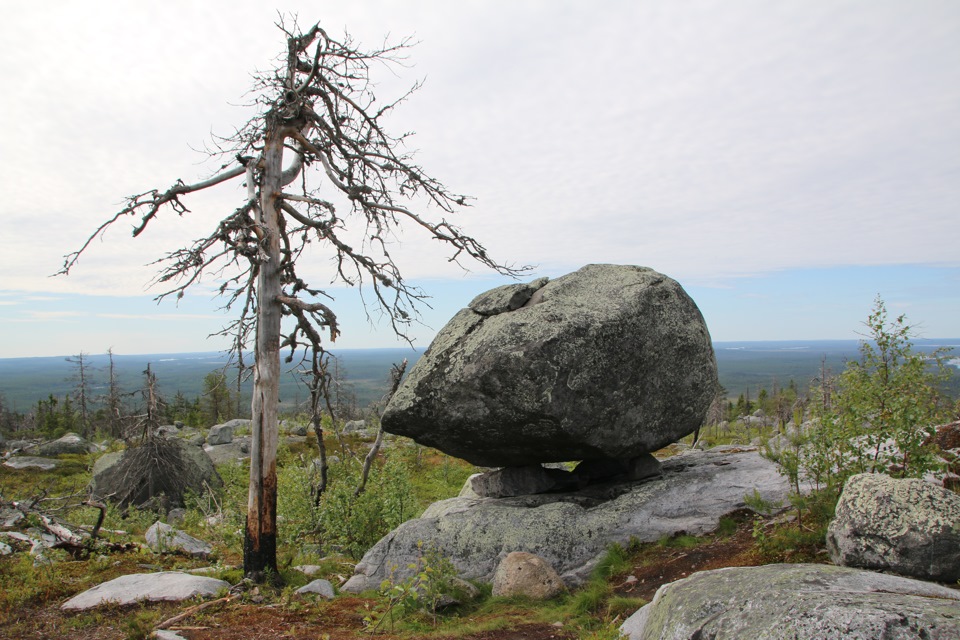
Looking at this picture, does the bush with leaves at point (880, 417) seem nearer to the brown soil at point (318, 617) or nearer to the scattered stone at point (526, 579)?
the brown soil at point (318, 617)

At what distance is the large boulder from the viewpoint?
26719mm

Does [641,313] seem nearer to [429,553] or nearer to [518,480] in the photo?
[518,480]

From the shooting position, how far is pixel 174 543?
1545cm

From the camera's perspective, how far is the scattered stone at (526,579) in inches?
421

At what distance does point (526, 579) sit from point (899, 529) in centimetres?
601

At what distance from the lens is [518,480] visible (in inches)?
580

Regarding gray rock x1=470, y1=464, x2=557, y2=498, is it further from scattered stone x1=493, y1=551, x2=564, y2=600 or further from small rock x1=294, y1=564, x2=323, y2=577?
small rock x1=294, y1=564, x2=323, y2=577

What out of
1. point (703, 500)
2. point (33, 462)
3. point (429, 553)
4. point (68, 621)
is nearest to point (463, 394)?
point (429, 553)

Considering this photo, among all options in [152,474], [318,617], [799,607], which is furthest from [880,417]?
[152,474]

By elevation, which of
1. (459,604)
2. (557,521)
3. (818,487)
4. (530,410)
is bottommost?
(459,604)

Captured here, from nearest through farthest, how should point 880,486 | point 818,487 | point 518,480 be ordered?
point 880,486, point 818,487, point 518,480

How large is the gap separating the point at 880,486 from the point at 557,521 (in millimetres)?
6176

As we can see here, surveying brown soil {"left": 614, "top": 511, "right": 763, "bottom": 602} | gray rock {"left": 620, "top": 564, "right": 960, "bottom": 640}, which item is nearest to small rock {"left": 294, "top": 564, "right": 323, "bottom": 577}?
brown soil {"left": 614, "top": 511, "right": 763, "bottom": 602}

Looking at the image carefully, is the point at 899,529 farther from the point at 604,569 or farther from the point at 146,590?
the point at 146,590
